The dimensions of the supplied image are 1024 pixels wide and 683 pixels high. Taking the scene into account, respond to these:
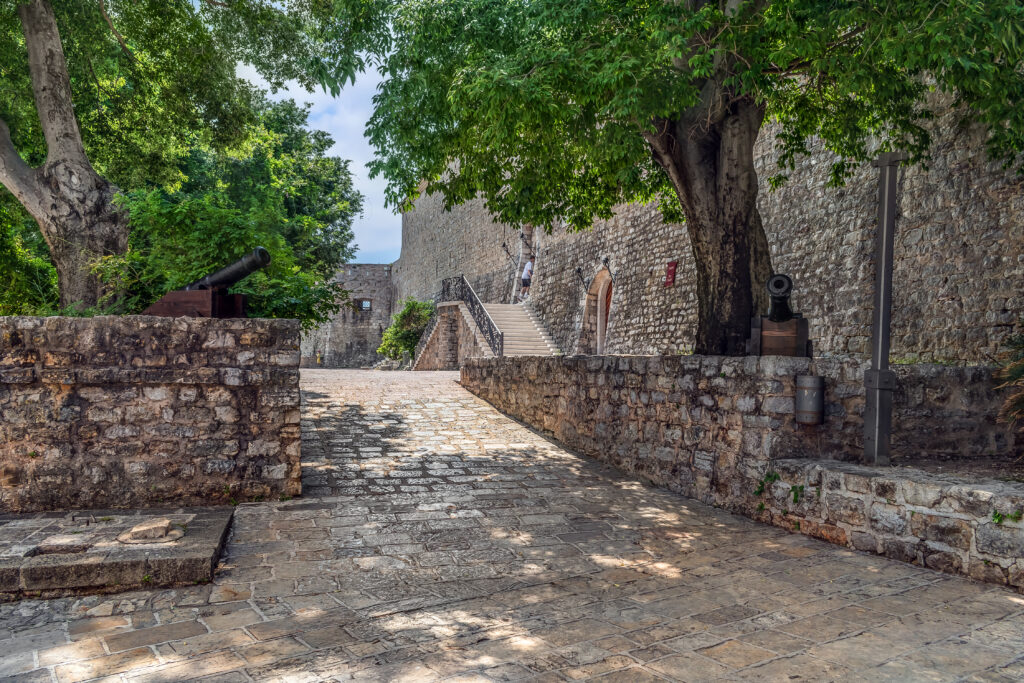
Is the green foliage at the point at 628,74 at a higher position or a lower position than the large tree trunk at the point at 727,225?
higher

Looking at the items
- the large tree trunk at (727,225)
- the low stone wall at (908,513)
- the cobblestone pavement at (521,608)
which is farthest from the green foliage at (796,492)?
the large tree trunk at (727,225)

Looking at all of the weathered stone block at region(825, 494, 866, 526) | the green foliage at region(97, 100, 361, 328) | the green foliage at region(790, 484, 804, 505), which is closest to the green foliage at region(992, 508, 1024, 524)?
the weathered stone block at region(825, 494, 866, 526)

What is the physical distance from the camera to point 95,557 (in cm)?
359

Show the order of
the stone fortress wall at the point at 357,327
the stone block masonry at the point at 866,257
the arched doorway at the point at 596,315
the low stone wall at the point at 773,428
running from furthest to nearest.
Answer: the stone fortress wall at the point at 357,327 → the arched doorway at the point at 596,315 → the stone block masonry at the point at 866,257 → the low stone wall at the point at 773,428

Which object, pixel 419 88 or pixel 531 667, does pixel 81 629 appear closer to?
pixel 531 667

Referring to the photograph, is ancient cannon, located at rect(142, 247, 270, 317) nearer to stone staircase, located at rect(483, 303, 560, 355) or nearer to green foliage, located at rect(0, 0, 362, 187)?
green foliage, located at rect(0, 0, 362, 187)

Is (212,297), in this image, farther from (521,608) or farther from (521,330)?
(521,330)

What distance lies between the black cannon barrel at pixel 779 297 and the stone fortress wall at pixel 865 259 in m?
3.88

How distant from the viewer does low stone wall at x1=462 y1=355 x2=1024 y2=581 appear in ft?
16.0

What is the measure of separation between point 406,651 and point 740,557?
2373mm

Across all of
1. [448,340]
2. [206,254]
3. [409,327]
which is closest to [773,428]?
[206,254]

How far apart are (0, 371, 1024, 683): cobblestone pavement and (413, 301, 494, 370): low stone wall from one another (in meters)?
14.8

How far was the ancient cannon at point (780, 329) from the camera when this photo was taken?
5352 millimetres

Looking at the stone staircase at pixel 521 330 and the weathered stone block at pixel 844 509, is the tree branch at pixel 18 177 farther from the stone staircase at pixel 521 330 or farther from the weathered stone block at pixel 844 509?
the stone staircase at pixel 521 330
